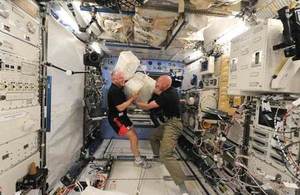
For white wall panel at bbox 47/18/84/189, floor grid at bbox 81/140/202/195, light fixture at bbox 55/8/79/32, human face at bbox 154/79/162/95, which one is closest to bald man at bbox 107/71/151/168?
floor grid at bbox 81/140/202/195

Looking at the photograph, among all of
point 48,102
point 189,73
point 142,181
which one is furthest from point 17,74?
point 189,73

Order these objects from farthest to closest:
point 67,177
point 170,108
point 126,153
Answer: point 126,153 → point 170,108 → point 67,177

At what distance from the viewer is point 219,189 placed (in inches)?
126

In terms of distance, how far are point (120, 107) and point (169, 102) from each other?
88cm

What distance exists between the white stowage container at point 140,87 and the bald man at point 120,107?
9 cm

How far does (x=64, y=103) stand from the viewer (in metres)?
3.32

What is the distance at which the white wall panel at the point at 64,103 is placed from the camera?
282cm

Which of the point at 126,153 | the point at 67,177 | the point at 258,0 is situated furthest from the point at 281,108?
the point at 126,153

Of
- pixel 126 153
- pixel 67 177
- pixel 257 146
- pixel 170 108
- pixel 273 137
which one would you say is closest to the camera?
pixel 273 137

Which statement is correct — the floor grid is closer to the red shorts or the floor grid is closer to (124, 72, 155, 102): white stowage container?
the red shorts

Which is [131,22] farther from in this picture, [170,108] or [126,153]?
[126,153]

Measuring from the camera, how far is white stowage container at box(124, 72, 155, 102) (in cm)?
348

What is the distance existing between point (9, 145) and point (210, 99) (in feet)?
10.1

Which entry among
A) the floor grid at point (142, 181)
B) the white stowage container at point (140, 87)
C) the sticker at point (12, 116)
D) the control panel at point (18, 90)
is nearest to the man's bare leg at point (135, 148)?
the floor grid at point (142, 181)
